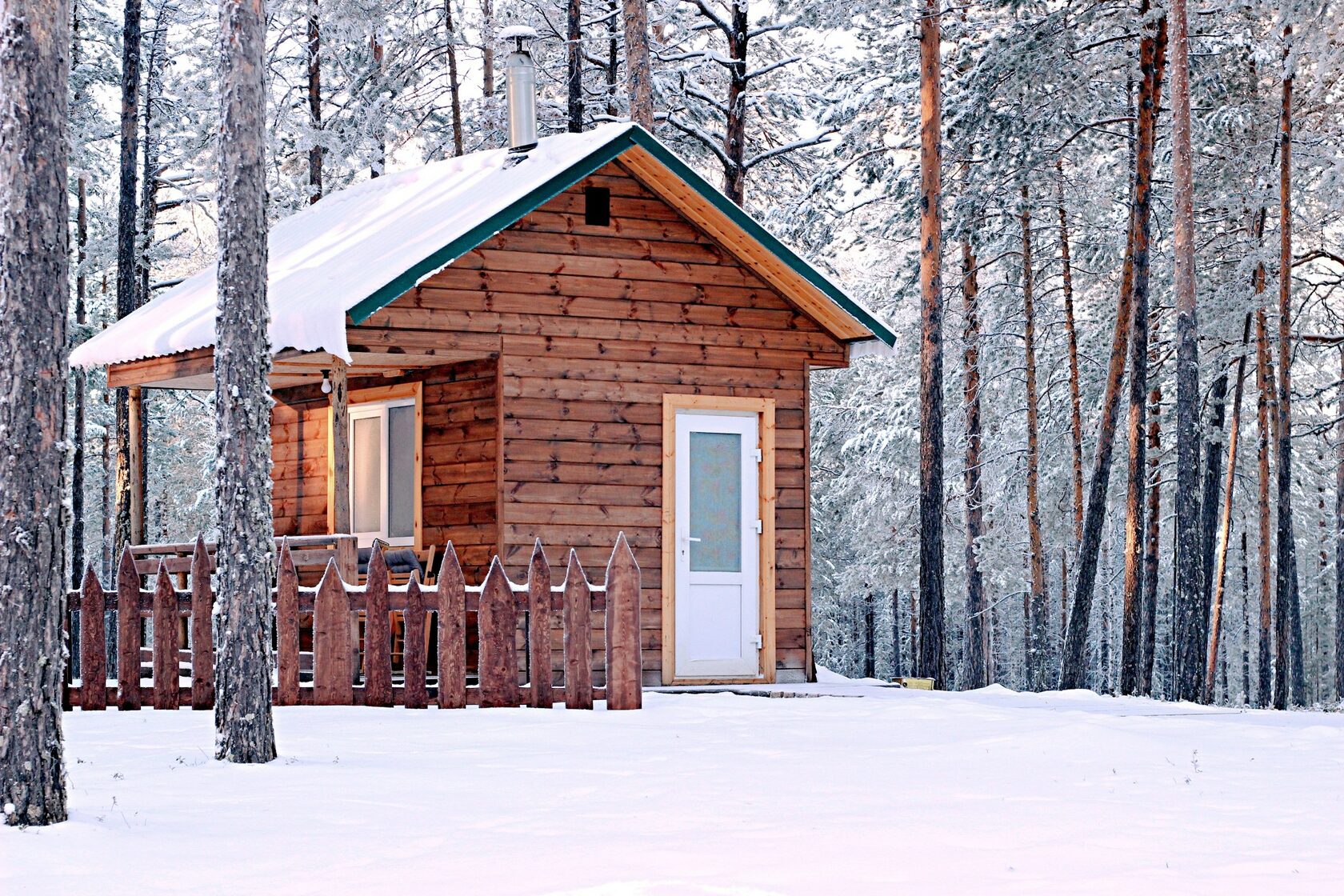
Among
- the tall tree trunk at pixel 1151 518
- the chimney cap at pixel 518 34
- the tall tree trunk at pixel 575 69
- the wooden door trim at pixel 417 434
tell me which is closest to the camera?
the wooden door trim at pixel 417 434

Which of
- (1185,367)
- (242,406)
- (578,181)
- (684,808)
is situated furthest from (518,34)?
(684,808)

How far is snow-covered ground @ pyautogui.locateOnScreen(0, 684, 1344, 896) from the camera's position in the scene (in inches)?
233

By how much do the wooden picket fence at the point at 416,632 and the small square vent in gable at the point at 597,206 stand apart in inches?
175

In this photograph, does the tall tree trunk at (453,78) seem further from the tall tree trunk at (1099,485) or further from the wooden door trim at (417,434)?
the wooden door trim at (417,434)

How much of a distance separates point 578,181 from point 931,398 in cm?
634

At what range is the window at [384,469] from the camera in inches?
648

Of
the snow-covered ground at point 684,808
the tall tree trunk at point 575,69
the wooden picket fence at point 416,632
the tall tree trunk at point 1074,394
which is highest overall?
the tall tree trunk at point 575,69

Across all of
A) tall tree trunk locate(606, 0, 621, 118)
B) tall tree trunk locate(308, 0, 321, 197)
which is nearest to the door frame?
tall tree trunk locate(606, 0, 621, 118)

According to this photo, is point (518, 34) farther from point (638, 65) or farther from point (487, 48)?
point (638, 65)

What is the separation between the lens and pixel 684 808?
7445mm

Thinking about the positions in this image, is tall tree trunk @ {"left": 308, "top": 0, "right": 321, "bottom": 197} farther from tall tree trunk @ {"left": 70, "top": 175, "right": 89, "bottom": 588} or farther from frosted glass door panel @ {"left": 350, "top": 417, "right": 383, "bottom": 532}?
frosted glass door panel @ {"left": 350, "top": 417, "right": 383, "bottom": 532}

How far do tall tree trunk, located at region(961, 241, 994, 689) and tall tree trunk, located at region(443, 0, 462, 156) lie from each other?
9.27 meters

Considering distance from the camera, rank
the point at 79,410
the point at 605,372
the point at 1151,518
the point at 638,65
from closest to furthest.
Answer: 1. the point at 605,372
2. the point at 638,65
3. the point at 79,410
4. the point at 1151,518

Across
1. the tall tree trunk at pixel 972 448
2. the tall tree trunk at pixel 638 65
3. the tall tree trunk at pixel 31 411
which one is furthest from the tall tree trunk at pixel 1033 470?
the tall tree trunk at pixel 31 411
